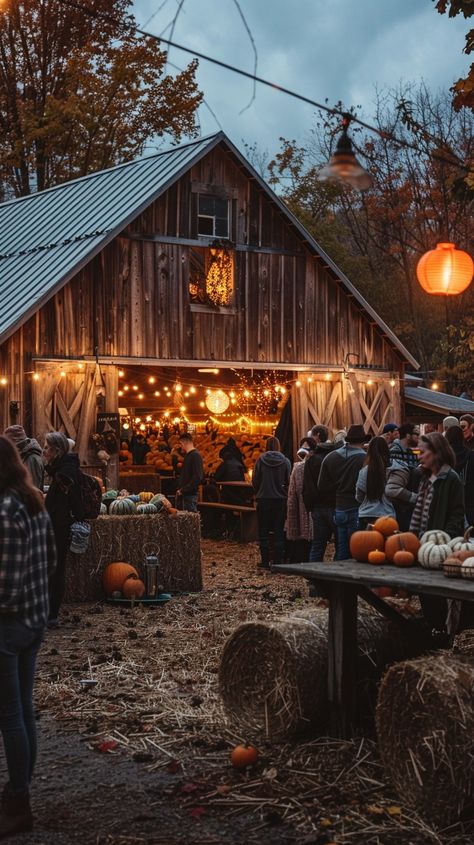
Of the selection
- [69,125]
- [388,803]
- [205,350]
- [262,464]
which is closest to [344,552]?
[262,464]

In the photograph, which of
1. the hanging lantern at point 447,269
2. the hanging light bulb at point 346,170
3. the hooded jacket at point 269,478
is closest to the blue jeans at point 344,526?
the hanging lantern at point 447,269

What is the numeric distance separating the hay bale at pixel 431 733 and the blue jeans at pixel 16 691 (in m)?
1.83

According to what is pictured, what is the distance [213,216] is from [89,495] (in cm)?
955

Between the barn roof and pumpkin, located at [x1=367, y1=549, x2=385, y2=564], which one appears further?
the barn roof

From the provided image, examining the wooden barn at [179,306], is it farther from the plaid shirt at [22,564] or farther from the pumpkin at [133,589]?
the plaid shirt at [22,564]

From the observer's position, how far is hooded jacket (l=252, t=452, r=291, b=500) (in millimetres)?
15273

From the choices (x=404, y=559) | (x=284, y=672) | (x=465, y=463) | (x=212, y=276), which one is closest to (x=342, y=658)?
(x=284, y=672)

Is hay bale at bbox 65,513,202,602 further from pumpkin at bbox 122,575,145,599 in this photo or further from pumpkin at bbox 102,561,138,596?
pumpkin at bbox 122,575,145,599

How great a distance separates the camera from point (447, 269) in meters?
12.9

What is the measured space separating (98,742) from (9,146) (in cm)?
2814

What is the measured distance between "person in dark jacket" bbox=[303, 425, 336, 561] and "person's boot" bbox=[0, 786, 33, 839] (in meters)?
7.43

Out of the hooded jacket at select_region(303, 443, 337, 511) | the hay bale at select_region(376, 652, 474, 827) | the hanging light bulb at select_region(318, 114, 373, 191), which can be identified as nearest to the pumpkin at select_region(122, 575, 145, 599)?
the hooded jacket at select_region(303, 443, 337, 511)

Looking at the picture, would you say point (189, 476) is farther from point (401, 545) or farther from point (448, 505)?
point (401, 545)

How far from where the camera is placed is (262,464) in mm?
15312
